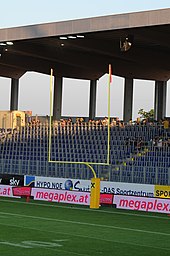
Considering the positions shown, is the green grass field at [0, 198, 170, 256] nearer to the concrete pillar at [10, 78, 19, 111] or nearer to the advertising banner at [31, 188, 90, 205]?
the advertising banner at [31, 188, 90, 205]

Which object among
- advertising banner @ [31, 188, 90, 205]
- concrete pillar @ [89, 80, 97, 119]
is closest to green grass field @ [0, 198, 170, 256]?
advertising banner @ [31, 188, 90, 205]

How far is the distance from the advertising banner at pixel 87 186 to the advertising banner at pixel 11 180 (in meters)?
0.43

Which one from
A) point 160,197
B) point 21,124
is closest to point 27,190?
point 160,197

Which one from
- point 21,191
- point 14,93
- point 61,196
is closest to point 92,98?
point 14,93

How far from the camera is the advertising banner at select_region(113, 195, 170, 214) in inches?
972

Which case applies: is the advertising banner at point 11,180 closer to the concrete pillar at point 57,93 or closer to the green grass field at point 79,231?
the green grass field at point 79,231

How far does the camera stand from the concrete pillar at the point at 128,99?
4300 centimetres

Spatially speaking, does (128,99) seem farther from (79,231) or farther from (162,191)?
(79,231)

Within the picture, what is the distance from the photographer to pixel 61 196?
28.8 meters

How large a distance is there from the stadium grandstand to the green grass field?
12.5ft

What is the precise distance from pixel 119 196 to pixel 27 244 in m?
11.4

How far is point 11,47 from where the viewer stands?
1468 inches

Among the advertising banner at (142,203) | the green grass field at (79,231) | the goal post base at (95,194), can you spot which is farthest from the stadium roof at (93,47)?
the green grass field at (79,231)

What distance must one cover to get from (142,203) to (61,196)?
4.37 metres
